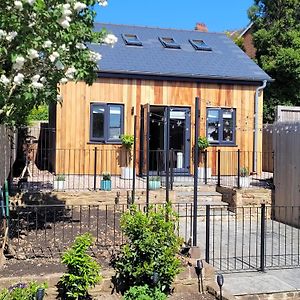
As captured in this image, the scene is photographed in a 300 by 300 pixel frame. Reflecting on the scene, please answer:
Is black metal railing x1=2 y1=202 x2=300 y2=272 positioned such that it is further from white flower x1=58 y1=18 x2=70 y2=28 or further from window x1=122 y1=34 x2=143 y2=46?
window x1=122 y1=34 x2=143 y2=46

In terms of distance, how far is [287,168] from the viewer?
1194 cm

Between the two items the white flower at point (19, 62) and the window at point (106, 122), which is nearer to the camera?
the white flower at point (19, 62)

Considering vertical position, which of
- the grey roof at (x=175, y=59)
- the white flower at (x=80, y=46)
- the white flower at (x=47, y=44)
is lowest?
the white flower at (x=47, y=44)

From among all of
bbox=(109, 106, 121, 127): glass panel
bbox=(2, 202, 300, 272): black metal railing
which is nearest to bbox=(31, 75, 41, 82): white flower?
bbox=(2, 202, 300, 272): black metal railing

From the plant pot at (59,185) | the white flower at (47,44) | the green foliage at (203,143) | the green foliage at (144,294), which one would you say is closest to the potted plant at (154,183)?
the plant pot at (59,185)

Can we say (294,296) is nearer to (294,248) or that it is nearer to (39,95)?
(294,248)

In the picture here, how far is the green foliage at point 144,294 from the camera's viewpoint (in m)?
5.44

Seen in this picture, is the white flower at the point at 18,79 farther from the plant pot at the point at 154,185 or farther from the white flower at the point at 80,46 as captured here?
the plant pot at the point at 154,185

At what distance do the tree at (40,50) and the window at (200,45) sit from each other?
11229 mm

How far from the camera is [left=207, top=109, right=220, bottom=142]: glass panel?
16422 mm

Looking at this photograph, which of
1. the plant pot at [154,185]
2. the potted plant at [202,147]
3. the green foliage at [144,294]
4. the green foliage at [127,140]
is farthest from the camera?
the potted plant at [202,147]

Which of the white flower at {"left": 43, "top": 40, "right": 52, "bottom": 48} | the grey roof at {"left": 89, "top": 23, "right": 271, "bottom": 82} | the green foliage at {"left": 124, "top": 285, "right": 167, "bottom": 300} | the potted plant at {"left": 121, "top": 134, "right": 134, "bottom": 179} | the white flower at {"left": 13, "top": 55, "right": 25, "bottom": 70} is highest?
the grey roof at {"left": 89, "top": 23, "right": 271, "bottom": 82}

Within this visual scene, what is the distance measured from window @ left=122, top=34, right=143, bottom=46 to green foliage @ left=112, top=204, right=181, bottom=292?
12.0 metres

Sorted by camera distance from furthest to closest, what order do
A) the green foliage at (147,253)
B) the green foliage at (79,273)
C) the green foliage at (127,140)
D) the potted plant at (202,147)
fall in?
the potted plant at (202,147) < the green foliage at (127,140) < the green foliage at (147,253) < the green foliage at (79,273)
